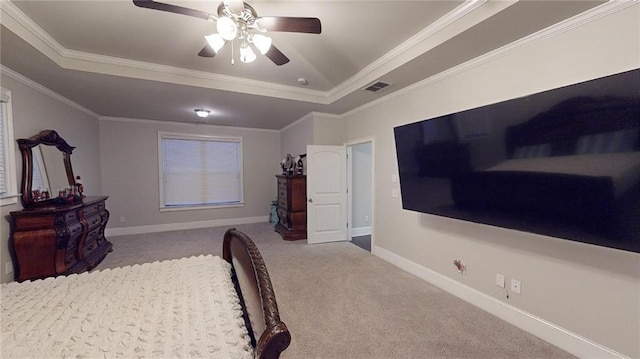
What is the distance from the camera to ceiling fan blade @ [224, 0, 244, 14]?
5.15 ft

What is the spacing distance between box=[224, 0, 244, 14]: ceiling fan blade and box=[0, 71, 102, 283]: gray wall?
10.1 feet

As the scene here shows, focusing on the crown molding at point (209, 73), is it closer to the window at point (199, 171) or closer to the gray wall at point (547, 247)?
the gray wall at point (547, 247)

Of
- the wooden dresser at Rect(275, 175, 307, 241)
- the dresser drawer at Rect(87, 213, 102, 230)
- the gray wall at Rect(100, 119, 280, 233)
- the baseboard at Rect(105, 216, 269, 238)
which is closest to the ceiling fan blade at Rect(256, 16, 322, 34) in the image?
the wooden dresser at Rect(275, 175, 307, 241)

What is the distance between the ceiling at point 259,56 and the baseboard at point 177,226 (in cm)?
278

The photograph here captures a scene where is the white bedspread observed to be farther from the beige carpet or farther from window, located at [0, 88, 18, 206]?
window, located at [0, 88, 18, 206]

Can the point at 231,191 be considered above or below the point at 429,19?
below

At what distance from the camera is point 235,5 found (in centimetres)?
159

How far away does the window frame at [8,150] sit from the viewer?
2711 mm

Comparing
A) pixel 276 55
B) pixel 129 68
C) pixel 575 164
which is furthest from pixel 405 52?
pixel 129 68

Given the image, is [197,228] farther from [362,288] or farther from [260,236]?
[362,288]

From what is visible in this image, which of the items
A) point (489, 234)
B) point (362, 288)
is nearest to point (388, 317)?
point (362, 288)

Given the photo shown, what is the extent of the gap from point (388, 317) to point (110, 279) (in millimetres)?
2254

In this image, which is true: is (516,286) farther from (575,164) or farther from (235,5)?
(235,5)

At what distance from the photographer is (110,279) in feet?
5.32
